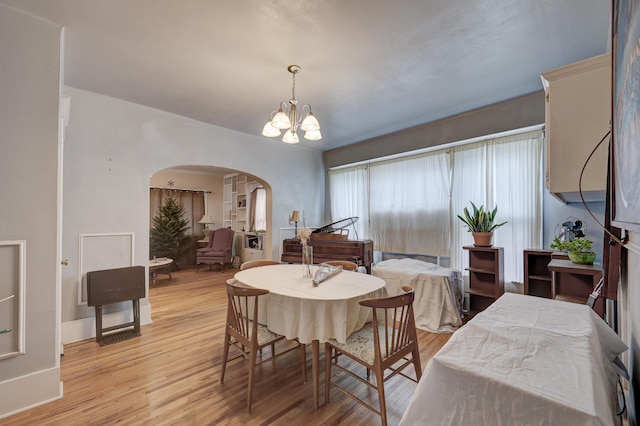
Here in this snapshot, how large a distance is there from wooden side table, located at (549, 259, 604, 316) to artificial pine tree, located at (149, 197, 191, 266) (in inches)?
286

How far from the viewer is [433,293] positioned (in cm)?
322

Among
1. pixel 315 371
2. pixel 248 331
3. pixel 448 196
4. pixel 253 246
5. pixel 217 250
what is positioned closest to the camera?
pixel 315 371

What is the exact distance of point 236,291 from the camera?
1.89 m

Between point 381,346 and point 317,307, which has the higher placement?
point 317,307

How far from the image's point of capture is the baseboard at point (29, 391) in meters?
1.81

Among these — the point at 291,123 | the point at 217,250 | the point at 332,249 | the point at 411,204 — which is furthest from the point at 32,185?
the point at 217,250

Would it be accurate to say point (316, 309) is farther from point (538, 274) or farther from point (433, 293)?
point (538, 274)

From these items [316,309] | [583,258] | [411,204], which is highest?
[411,204]

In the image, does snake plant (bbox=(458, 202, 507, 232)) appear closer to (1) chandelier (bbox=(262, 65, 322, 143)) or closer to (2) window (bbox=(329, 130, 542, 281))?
(2) window (bbox=(329, 130, 542, 281))

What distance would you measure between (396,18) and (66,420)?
3515 mm

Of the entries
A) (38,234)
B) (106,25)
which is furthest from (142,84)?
(38,234)

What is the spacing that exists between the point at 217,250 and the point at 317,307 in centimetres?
542

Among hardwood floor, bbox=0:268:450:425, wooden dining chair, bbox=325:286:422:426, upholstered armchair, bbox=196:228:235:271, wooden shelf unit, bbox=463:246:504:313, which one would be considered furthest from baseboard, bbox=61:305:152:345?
wooden shelf unit, bbox=463:246:504:313

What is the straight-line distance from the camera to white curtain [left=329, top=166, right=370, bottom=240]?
4.98m
